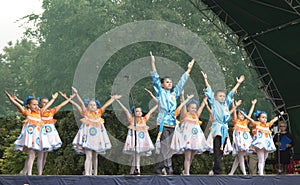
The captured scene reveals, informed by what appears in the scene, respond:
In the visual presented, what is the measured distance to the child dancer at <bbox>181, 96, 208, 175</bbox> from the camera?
8383mm

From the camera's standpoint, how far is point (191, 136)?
8453 mm

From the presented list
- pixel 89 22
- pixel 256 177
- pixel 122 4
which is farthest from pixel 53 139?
pixel 122 4

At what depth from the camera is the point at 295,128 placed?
465 inches

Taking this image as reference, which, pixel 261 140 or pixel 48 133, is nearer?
pixel 48 133

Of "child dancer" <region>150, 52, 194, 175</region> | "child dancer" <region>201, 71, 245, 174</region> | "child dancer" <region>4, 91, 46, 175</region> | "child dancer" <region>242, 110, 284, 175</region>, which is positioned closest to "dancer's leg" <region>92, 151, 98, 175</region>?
"child dancer" <region>4, 91, 46, 175</region>

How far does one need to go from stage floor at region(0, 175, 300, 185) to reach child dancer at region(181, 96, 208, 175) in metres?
0.99

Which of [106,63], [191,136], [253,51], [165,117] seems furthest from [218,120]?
[106,63]

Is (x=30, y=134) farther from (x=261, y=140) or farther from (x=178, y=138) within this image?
(x=261, y=140)

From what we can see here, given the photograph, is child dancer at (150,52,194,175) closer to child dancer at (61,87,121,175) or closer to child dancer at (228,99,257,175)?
child dancer at (61,87,121,175)

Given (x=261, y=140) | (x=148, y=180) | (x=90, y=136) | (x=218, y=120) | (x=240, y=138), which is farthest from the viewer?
(x=240, y=138)

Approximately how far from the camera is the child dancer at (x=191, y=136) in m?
8.38

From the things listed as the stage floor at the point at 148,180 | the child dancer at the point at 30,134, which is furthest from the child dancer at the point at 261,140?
the child dancer at the point at 30,134

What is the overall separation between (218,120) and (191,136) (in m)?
0.57

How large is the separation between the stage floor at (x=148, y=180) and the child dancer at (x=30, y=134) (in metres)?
1.14
